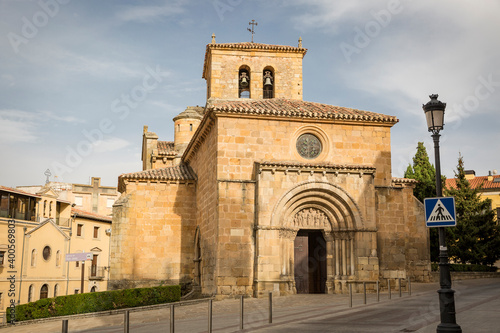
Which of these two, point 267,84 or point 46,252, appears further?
point 46,252

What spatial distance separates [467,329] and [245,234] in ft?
A: 34.2

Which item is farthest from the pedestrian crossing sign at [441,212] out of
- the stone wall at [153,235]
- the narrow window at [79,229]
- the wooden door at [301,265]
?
the narrow window at [79,229]

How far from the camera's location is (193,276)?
77.2 feet

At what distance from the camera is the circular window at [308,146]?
20.4 meters

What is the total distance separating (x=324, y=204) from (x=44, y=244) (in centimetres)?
2689

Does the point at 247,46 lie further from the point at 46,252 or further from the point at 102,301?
the point at 46,252

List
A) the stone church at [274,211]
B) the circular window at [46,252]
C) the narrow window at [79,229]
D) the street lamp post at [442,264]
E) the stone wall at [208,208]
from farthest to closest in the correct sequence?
the narrow window at [79,229]
the circular window at [46,252]
the stone wall at [208,208]
the stone church at [274,211]
the street lamp post at [442,264]

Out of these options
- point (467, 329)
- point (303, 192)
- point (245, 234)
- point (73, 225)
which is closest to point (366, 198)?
point (303, 192)

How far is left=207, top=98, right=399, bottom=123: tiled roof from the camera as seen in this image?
1966cm

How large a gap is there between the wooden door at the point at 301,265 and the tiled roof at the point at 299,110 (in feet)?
18.8

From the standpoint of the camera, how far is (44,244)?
38.2 m

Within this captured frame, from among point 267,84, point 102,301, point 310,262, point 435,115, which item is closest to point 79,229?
point 267,84

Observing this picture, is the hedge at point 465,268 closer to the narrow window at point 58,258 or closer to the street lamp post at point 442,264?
the street lamp post at point 442,264

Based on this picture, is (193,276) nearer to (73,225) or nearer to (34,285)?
(34,285)
